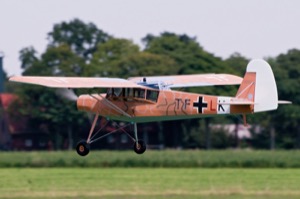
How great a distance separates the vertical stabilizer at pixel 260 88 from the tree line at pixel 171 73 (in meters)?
53.0

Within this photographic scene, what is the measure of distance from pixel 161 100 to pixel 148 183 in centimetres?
2445

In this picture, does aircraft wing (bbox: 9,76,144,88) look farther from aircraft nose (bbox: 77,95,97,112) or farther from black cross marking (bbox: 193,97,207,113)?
black cross marking (bbox: 193,97,207,113)

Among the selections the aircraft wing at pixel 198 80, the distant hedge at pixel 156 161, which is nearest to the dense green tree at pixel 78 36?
the distant hedge at pixel 156 161

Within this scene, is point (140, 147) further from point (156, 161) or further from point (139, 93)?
point (156, 161)

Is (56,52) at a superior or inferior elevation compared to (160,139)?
superior

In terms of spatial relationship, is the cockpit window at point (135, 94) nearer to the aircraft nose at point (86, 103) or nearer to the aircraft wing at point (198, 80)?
the aircraft nose at point (86, 103)

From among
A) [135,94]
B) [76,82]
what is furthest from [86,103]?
[135,94]

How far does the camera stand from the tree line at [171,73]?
307ft

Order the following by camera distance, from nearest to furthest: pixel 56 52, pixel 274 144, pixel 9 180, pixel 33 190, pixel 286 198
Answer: pixel 286 198
pixel 33 190
pixel 9 180
pixel 274 144
pixel 56 52

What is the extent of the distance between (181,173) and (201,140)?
39.0 m

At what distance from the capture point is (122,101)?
31.1 metres

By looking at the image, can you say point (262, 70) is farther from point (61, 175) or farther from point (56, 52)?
point (56, 52)

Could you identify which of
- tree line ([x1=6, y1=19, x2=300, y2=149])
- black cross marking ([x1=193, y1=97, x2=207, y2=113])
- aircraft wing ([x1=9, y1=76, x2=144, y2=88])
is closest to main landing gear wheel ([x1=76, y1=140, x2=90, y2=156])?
aircraft wing ([x1=9, y1=76, x2=144, y2=88])

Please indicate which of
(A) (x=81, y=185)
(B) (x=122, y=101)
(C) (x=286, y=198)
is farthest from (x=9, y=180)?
(B) (x=122, y=101)
